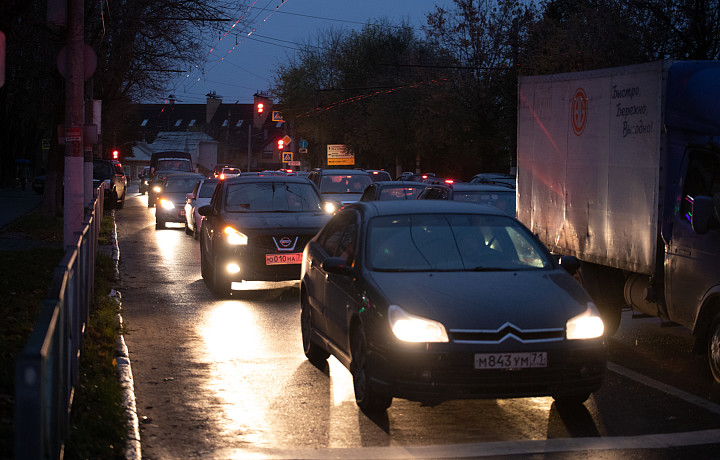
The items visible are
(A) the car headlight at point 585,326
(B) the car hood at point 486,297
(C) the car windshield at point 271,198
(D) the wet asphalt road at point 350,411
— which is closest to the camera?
(D) the wet asphalt road at point 350,411

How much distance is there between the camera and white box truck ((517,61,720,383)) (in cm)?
870

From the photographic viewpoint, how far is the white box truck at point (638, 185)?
28.6 feet

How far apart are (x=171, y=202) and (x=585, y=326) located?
77.4 ft

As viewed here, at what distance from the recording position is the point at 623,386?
27.6 ft

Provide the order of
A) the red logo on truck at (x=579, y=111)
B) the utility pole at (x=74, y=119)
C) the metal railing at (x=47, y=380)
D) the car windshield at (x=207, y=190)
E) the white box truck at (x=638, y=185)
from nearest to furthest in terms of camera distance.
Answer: the metal railing at (x=47, y=380)
the white box truck at (x=638, y=185)
the red logo on truck at (x=579, y=111)
the utility pole at (x=74, y=119)
the car windshield at (x=207, y=190)

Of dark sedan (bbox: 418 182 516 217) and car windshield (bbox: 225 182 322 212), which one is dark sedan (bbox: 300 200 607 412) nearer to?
car windshield (bbox: 225 182 322 212)

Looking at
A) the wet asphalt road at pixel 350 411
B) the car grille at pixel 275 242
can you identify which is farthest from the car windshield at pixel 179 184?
the wet asphalt road at pixel 350 411

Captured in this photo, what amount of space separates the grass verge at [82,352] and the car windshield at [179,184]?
37.8 feet

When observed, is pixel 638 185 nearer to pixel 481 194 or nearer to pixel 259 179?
pixel 481 194

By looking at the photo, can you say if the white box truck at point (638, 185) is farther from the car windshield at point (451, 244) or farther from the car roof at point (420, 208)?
the car roof at point (420, 208)

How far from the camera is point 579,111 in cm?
1095

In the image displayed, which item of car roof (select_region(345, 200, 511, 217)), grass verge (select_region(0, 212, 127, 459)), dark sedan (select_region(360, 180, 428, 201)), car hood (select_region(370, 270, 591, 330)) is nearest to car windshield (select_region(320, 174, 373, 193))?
dark sedan (select_region(360, 180, 428, 201))

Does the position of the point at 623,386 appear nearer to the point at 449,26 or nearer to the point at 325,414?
the point at 325,414

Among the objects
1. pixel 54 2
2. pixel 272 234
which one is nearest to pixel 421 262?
pixel 272 234
